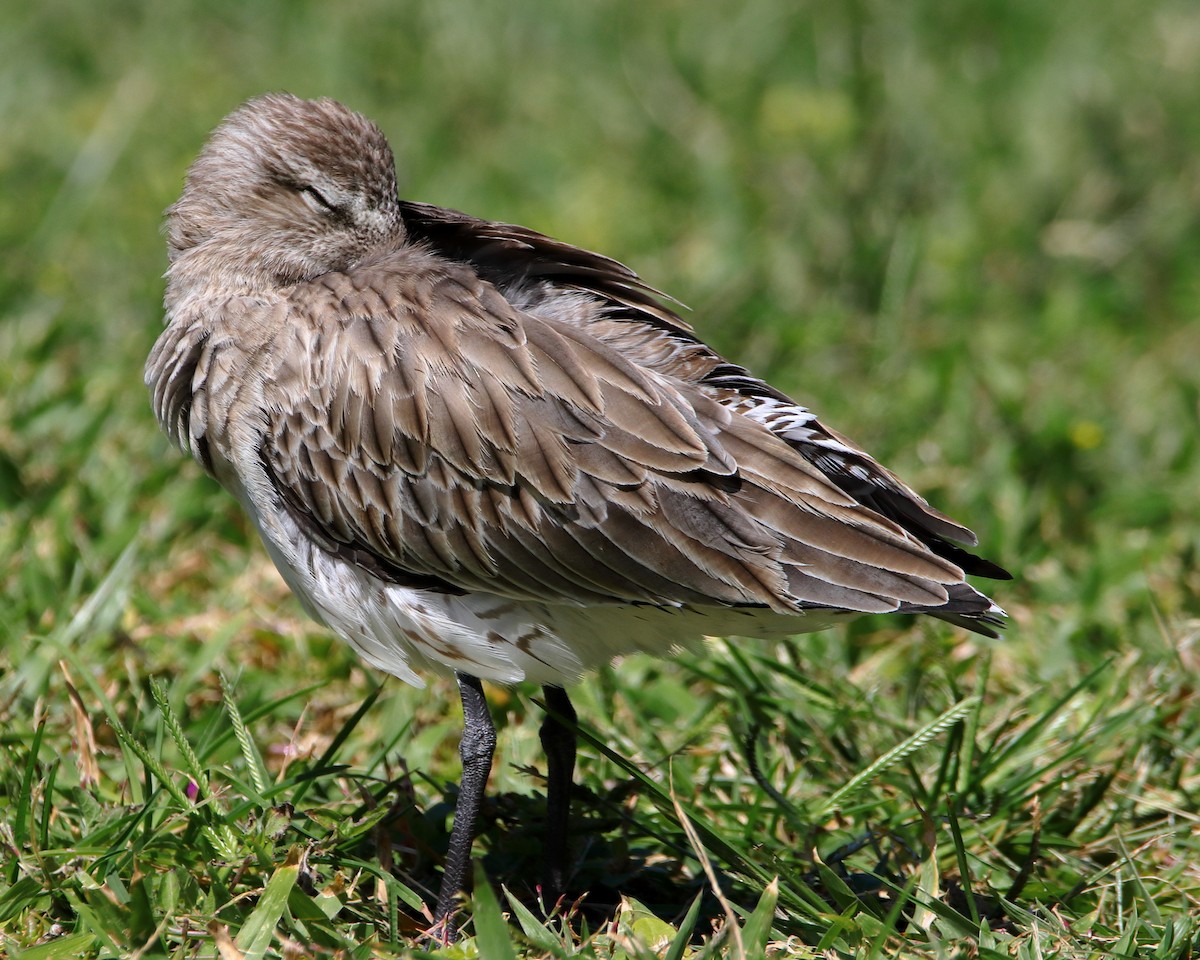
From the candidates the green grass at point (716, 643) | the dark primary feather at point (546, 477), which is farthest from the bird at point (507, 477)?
the green grass at point (716, 643)

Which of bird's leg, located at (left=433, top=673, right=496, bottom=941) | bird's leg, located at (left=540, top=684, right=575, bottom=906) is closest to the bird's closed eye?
bird's leg, located at (left=433, top=673, right=496, bottom=941)

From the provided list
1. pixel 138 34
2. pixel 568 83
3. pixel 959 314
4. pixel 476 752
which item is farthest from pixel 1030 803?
pixel 138 34

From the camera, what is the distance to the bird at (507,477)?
397 centimetres

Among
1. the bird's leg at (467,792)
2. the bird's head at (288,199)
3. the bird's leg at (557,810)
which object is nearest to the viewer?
the bird's leg at (467,792)

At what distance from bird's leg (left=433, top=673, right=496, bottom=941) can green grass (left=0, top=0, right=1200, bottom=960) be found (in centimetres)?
13

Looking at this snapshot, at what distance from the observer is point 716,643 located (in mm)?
5262

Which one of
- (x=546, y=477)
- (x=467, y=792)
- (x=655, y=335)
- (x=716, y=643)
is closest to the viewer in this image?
(x=546, y=477)

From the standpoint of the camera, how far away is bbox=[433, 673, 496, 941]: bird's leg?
159 inches

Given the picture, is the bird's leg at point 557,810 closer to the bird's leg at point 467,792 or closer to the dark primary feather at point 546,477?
the bird's leg at point 467,792

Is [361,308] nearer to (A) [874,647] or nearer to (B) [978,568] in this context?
(B) [978,568]

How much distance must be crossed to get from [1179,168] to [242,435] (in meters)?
6.44

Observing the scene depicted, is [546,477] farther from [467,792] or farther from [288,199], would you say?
[288,199]

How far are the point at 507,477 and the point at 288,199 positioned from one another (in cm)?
118

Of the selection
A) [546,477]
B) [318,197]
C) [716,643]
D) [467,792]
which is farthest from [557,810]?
[318,197]
